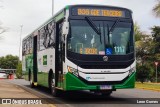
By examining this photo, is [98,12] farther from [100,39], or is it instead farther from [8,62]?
[8,62]

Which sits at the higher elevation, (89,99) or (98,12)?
(98,12)

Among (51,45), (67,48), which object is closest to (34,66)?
(51,45)

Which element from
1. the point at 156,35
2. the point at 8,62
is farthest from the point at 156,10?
the point at 8,62

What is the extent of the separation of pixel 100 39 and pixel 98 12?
1164 mm

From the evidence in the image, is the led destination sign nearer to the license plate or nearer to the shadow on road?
the license plate

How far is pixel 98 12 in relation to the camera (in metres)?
16.3

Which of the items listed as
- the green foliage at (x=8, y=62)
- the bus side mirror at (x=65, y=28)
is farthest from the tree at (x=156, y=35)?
the green foliage at (x=8, y=62)

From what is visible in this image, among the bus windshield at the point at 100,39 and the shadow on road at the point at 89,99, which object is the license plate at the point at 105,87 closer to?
the shadow on road at the point at 89,99

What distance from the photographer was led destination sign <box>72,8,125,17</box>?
16.1m

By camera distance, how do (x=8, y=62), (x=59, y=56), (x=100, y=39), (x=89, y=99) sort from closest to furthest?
(x=100, y=39) < (x=59, y=56) < (x=89, y=99) < (x=8, y=62)

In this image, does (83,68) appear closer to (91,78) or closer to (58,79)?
(91,78)

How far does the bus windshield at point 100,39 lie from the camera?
15.7 metres

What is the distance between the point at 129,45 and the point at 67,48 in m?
2.55

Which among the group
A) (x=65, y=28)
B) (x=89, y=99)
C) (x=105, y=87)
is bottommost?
(x=89, y=99)
